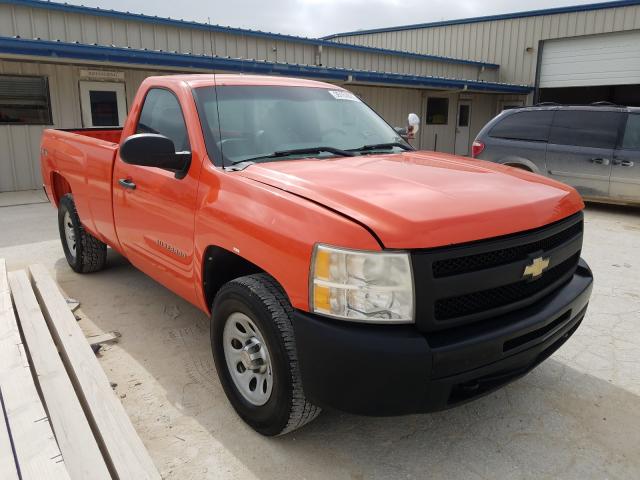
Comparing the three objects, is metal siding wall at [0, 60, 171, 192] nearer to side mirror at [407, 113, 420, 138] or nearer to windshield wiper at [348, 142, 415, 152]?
side mirror at [407, 113, 420, 138]

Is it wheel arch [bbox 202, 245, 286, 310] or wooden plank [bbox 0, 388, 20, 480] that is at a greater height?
wheel arch [bbox 202, 245, 286, 310]

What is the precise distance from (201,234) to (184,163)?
480 mm

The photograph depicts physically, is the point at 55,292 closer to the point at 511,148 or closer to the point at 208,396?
the point at 208,396

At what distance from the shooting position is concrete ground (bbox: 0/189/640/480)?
8.04 feet

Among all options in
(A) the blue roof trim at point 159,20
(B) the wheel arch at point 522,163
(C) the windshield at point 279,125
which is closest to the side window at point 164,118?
(C) the windshield at point 279,125

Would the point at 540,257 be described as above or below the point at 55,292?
above

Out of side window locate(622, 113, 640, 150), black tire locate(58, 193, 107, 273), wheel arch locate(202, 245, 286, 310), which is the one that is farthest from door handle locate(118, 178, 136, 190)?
side window locate(622, 113, 640, 150)

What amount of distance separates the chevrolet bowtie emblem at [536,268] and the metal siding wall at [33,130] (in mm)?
11021

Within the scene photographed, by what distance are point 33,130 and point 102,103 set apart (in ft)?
5.02

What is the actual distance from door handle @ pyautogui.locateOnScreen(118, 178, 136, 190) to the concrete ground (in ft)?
3.66

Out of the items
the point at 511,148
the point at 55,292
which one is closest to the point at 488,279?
the point at 55,292

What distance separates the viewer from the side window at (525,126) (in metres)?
9.05

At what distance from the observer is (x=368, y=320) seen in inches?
81.4

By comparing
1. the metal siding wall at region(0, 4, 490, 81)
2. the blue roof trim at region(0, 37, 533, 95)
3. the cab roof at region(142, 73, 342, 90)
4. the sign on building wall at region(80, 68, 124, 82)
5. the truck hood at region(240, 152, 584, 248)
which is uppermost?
the metal siding wall at region(0, 4, 490, 81)
